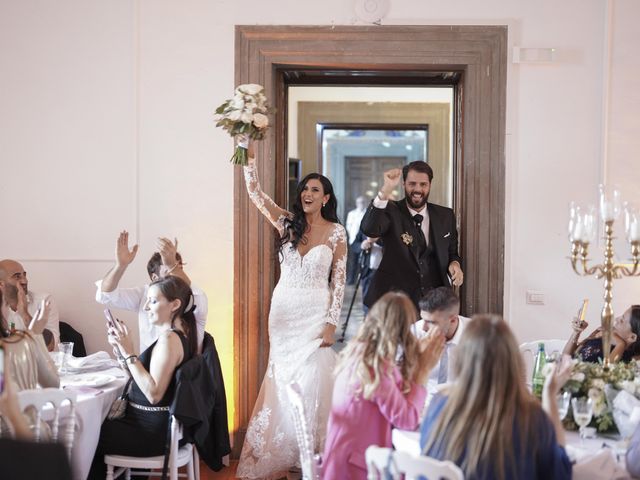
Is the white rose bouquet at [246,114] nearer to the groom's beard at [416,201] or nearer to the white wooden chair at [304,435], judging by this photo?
the groom's beard at [416,201]

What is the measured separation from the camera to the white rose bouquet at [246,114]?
13.7 feet

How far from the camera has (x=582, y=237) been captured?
10.5 feet

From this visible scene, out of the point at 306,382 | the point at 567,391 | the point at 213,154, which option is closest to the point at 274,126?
the point at 213,154

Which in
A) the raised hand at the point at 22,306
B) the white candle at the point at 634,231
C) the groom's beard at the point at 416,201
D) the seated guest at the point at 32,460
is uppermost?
the groom's beard at the point at 416,201

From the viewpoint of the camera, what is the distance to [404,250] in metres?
4.73

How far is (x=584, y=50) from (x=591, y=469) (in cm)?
322

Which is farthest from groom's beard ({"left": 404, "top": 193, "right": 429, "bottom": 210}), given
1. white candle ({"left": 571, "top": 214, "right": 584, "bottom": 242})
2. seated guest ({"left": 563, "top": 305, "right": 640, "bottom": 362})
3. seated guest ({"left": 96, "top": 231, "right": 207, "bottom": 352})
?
white candle ({"left": 571, "top": 214, "right": 584, "bottom": 242})

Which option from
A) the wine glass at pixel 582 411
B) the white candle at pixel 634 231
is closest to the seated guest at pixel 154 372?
the wine glass at pixel 582 411

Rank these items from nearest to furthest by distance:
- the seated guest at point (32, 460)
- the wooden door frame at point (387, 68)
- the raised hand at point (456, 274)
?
1. the seated guest at point (32, 460)
2. the raised hand at point (456, 274)
3. the wooden door frame at point (387, 68)

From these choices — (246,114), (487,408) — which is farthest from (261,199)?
(487,408)

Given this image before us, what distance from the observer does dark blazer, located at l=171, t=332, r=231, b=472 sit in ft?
11.6

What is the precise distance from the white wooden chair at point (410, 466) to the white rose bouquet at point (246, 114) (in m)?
2.40

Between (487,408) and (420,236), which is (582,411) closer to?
(487,408)

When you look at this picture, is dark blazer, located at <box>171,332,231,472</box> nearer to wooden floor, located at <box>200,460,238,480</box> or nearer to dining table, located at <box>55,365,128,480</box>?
dining table, located at <box>55,365,128,480</box>
